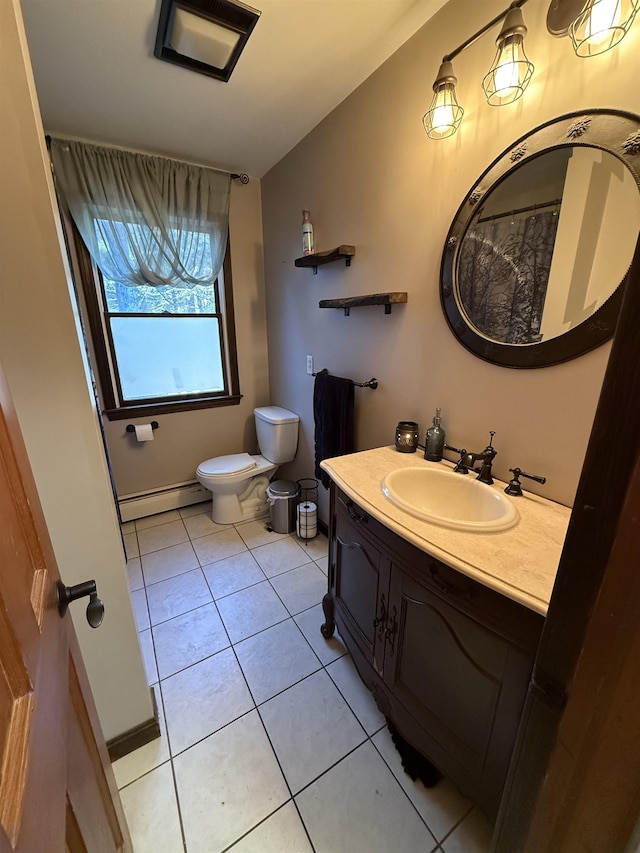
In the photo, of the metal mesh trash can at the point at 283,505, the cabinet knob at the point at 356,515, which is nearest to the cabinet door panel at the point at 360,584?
the cabinet knob at the point at 356,515

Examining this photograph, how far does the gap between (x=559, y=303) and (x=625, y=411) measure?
0.82 metres

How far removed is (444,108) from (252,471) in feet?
7.03

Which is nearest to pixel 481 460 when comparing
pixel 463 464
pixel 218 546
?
pixel 463 464

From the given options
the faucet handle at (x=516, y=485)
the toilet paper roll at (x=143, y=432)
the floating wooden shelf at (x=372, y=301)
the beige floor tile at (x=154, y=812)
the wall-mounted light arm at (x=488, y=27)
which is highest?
the wall-mounted light arm at (x=488, y=27)

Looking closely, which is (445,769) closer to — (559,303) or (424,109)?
(559,303)

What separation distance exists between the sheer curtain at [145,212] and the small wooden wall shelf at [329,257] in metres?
0.79

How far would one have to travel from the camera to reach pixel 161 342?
2.48 metres

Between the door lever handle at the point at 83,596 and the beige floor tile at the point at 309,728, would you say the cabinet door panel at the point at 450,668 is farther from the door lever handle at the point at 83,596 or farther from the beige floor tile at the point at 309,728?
the door lever handle at the point at 83,596

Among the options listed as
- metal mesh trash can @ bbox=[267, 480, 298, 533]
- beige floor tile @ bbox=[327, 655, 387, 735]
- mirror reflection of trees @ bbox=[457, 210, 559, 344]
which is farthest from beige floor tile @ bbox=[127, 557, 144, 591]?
mirror reflection of trees @ bbox=[457, 210, 559, 344]

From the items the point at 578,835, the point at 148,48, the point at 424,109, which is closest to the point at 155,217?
the point at 148,48

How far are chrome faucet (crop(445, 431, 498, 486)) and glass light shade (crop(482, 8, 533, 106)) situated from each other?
3.44 ft

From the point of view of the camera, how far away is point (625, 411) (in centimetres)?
38

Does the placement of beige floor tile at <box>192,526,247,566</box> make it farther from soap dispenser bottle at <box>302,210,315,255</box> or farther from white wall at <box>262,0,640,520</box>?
soap dispenser bottle at <box>302,210,315,255</box>

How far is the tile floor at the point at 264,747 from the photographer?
100 cm
